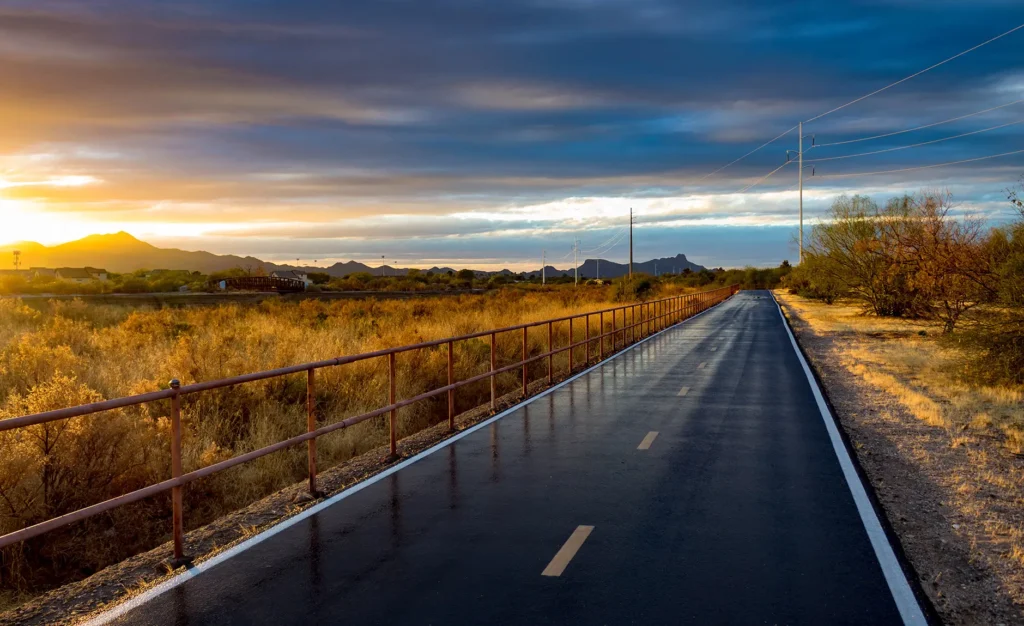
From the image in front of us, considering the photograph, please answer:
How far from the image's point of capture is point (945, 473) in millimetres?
9430

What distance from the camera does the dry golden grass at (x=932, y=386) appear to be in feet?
41.7

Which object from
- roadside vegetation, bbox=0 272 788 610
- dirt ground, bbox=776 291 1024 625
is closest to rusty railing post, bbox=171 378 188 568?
roadside vegetation, bbox=0 272 788 610

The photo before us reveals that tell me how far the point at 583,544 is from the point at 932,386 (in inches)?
535

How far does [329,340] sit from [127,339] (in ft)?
19.1

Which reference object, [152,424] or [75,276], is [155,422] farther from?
[75,276]

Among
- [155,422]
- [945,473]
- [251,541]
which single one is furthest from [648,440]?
[155,422]

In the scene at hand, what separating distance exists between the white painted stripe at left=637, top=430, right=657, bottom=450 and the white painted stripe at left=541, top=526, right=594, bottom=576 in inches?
144

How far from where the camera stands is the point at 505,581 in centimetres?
578

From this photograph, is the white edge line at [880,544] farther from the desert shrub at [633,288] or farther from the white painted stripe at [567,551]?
the desert shrub at [633,288]

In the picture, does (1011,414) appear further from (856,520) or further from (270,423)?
(270,423)

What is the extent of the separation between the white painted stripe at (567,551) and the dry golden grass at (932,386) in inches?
270

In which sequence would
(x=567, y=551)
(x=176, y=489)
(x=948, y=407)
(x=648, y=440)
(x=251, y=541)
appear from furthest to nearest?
(x=948, y=407) → (x=648, y=440) → (x=251, y=541) → (x=176, y=489) → (x=567, y=551)

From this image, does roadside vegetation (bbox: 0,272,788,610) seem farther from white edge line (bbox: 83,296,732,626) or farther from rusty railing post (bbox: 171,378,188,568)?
rusty railing post (bbox: 171,378,188,568)

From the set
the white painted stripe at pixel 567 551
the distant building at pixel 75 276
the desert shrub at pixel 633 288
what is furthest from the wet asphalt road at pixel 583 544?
the distant building at pixel 75 276
